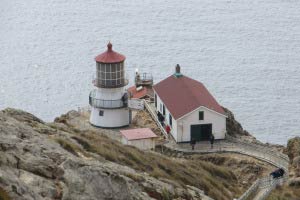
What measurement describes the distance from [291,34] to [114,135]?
182 ft

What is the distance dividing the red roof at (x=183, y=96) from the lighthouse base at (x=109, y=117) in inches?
98.6

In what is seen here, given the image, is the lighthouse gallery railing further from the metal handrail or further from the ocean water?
the ocean water

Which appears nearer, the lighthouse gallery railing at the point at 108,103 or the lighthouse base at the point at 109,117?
the lighthouse gallery railing at the point at 108,103

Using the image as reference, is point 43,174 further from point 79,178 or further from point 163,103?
point 163,103

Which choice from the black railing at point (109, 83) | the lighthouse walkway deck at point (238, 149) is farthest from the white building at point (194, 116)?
the black railing at point (109, 83)

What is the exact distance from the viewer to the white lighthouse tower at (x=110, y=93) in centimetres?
3784

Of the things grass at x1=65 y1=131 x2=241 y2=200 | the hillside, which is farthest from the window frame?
the hillside

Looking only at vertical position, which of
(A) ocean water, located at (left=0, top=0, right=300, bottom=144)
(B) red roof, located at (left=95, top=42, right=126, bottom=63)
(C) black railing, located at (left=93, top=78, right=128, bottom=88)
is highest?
(B) red roof, located at (left=95, top=42, right=126, bottom=63)

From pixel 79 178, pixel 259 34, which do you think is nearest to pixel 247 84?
pixel 259 34

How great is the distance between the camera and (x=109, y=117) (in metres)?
39.3

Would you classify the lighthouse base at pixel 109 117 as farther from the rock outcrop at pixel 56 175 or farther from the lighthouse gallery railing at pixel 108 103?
the rock outcrop at pixel 56 175

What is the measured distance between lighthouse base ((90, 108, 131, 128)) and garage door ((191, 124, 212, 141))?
526 centimetres

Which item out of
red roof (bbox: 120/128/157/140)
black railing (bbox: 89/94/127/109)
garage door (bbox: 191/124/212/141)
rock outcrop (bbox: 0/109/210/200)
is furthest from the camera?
black railing (bbox: 89/94/127/109)

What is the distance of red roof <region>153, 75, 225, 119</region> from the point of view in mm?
36125
